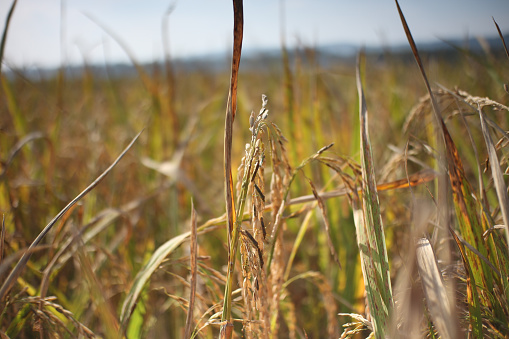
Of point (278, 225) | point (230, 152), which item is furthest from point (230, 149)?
point (278, 225)

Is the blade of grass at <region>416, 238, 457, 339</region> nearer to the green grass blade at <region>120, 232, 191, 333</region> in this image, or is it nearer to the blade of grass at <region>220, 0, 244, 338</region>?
the blade of grass at <region>220, 0, 244, 338</region>

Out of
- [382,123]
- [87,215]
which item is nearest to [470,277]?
[87,215]

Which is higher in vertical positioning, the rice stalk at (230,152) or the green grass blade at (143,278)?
the rice stalk at (230,152)

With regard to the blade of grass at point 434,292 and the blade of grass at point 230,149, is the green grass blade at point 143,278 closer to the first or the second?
the blade of grass at point 230,149

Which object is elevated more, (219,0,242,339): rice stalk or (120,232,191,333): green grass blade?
(219,0,242,339): rice stalk

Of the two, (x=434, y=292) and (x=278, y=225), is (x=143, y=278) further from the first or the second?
(x=434, y=292)

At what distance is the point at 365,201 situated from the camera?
1.68 ft

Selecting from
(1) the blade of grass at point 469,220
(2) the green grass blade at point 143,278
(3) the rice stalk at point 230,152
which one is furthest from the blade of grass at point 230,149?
(1) the blade of grass at point 469,220

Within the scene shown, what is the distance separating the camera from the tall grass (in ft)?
1.45

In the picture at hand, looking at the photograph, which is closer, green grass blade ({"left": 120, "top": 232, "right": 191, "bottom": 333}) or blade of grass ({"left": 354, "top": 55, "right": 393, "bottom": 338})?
blade of grass ({"left": 354, "top": 55, "right": 393, "bottom": 338})

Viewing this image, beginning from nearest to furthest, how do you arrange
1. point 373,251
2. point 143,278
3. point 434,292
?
point 434,292 < point 373,251 < point 143,278

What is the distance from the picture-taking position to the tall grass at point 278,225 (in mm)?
443

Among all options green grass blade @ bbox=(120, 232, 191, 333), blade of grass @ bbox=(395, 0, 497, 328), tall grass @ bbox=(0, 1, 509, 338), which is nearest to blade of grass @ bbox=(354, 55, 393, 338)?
tall grass @ bbox=(0, 1, 509, 338)

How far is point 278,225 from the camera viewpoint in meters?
0.55
